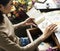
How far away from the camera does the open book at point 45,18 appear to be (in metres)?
1.64

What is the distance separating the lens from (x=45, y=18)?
1726 mm

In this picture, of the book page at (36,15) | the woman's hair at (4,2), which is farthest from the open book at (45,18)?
the woman's hair at (4,2)

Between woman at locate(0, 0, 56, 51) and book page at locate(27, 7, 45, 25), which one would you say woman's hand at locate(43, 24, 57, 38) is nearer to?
woman at locate(0, 0, 56, 51)

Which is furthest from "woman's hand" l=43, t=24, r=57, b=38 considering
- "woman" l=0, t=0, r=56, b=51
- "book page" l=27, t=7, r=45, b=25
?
"book page" l=27, t=7, r=45, b=25

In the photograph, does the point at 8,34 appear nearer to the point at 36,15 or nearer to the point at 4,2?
the point at 4,2

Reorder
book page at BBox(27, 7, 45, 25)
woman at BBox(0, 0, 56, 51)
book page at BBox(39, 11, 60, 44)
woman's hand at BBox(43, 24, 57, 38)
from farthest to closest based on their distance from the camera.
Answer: book page at BBox(27, 7, 45, 25)
book page at BBox(39, 11, 60, 44)
woman's hand at BBox(43, 24, 57, 38)
woman at BBox(0, 0, 56, 51)

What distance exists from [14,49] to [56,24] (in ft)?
1.34

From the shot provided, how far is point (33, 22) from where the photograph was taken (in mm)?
1835

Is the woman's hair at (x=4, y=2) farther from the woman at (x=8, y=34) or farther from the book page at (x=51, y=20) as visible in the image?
the book page at (x=51, y=20)

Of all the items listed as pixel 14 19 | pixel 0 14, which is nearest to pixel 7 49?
pixel 0 14

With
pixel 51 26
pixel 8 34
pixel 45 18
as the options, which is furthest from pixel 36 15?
pixel 8 34

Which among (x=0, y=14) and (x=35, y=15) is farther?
(x=35, y=15)

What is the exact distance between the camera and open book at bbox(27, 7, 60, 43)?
1640 mm

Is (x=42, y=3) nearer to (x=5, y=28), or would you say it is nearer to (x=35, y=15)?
(x=35, y=15)
